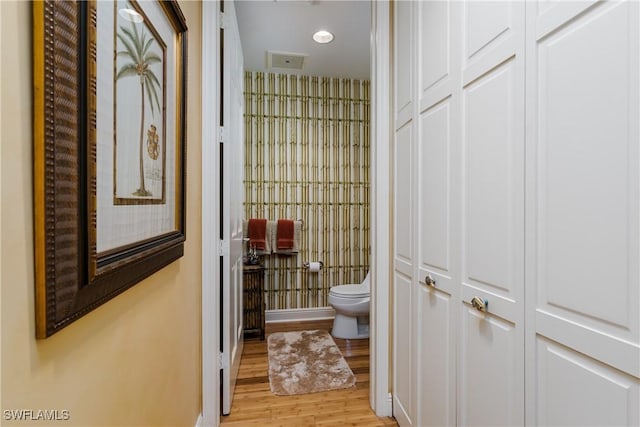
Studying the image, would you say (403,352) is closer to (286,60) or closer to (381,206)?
(381,206)

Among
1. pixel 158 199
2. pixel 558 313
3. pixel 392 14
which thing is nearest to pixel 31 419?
pixel 158 199

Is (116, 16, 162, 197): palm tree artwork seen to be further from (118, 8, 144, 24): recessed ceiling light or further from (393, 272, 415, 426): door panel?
(393, 272, 415, 426): door panel

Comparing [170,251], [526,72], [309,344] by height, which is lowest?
[309,344]

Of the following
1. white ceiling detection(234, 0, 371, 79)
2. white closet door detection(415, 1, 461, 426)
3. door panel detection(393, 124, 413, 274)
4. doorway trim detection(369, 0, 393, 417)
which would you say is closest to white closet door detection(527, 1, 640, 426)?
white closet door detection(415, 1, 461, 426)

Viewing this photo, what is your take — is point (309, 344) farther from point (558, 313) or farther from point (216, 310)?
point (558, 313)

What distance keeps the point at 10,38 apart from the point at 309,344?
265 centimetres

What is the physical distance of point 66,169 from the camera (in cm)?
53

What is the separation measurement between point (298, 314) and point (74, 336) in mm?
2849

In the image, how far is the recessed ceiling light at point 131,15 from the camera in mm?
737

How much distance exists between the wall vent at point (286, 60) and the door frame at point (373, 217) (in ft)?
3.87

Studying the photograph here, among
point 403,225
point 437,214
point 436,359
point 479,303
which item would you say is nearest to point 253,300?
point 403,225

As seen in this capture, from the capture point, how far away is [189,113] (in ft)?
4.47

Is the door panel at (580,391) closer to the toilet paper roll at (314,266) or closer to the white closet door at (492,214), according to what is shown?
the white closet door at (492,214)

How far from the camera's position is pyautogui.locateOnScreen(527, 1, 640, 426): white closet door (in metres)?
0.65
